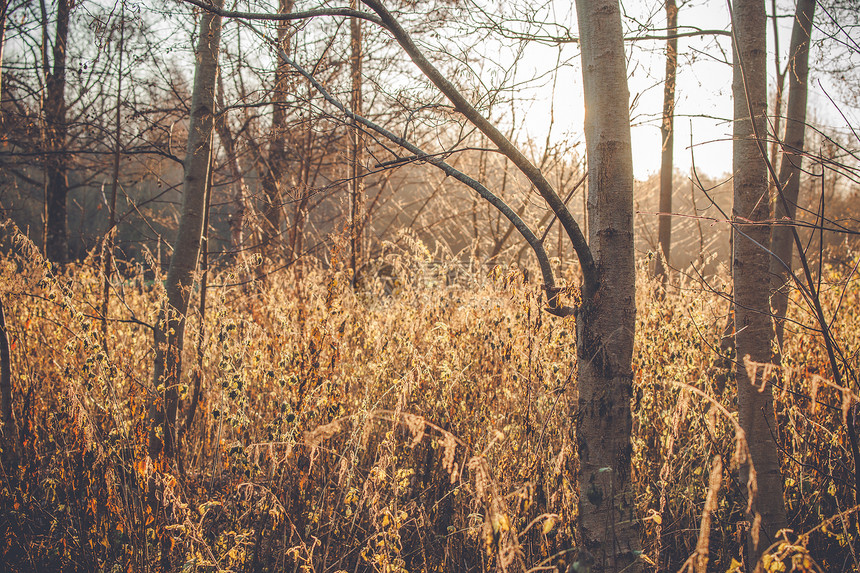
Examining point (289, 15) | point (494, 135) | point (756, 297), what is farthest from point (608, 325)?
point (289, 15)

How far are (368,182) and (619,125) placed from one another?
226 inches

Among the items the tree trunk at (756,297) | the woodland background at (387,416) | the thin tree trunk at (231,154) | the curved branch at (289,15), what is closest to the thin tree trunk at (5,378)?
the woodland background at (387,416)

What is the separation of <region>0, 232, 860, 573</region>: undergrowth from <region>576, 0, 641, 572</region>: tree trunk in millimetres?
135

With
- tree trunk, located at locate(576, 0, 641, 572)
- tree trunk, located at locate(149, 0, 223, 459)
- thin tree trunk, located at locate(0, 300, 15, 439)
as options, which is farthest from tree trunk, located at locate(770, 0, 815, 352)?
thin tree trunk, located at locate(0, 300, 15, 439)

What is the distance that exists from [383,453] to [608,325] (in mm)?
932

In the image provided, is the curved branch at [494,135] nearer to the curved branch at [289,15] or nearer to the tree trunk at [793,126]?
the curved branch at [289,15]

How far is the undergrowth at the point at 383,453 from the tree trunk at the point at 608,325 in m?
0.14

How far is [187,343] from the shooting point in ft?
12.4

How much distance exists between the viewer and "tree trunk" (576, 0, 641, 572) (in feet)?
4.84

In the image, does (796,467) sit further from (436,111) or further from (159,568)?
(159,568)

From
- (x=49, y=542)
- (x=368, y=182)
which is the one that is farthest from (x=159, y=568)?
(x=368, y=182)

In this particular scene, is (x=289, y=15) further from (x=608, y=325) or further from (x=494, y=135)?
(x=608, y=325)

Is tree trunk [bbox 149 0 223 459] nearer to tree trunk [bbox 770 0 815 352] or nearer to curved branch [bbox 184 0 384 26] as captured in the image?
curved branch [bbox 184 0 384 26]

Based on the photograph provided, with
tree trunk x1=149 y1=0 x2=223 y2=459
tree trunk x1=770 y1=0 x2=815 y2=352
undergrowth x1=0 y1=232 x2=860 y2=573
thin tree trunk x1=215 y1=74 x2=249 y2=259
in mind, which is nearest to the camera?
undergrowth x1=0 y1=232 x2=860 y2=573
